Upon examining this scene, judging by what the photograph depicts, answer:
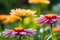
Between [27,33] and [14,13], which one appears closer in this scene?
[27,33]

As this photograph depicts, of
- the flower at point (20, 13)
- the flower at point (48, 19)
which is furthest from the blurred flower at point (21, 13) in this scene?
the flower at point (48, 19)

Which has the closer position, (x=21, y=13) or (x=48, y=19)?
(x=48, y=19)

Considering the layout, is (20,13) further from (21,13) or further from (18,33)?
(18,33)

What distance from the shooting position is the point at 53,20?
0.99m

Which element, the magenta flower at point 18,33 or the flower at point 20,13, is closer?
the magenta flower at point 18,33

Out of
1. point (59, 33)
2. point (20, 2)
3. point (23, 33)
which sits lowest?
point (20, 2)

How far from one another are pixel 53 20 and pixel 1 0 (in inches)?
150

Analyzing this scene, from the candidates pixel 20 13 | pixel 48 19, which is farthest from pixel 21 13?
pixel 48 19

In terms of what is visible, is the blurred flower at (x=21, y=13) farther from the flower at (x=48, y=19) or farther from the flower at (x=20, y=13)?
the flower at (x=48, y=19)

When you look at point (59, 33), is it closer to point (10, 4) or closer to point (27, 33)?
point (27, 33)

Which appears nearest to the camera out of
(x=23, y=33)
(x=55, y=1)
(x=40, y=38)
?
(x=23, y=33)

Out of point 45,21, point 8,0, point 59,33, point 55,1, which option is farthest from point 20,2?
point 45,21

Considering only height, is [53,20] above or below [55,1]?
above

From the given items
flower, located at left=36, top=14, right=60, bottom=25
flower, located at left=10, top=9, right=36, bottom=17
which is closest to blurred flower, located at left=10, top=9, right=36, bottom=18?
flower, located at left=10, top=9, right=36, bottom=17
